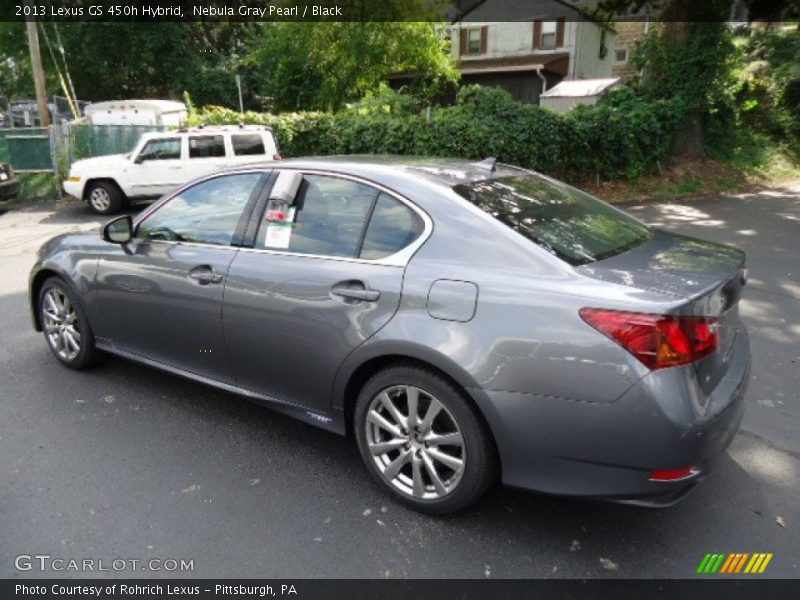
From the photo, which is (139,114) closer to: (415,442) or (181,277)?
(181,277)

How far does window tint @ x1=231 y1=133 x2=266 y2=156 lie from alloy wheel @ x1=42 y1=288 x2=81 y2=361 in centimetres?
846

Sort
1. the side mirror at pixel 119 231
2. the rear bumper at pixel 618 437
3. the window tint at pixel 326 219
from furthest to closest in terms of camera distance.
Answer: the side mirror at pixel 119 231 < the window tint at pixel 326 219 < the rear bumper at pixel 618 437

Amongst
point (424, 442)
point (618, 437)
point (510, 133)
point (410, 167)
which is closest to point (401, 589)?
point (424, 442)

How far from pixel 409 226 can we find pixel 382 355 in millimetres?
623

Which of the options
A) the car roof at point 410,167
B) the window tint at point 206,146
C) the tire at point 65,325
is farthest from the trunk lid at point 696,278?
the window tint at point 206,146

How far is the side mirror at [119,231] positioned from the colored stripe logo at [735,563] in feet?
11.7

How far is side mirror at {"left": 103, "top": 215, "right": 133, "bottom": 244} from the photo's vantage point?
13.0 ft

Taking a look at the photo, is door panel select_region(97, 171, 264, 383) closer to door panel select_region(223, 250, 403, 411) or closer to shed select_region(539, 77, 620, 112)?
door panel select_region(223, 250, 403, 411)

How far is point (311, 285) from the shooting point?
10.1 feet

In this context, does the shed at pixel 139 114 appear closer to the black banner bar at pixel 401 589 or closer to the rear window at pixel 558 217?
the rear window at pixel 558 217

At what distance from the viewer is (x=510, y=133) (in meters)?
13.3

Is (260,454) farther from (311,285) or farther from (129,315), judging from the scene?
(129,315)

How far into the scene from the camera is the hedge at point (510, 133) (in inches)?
522

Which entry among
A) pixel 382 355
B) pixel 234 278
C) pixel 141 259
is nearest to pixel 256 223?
pixel 234 278
